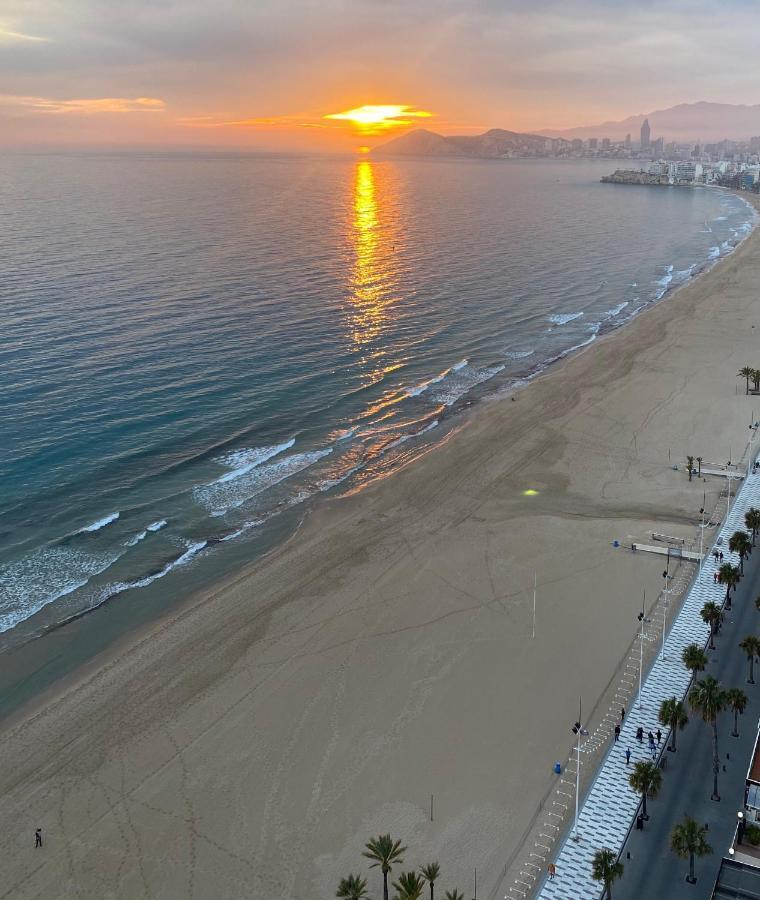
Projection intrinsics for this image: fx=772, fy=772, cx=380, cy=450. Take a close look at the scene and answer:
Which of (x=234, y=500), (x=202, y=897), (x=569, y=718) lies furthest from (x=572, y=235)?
(x=202, y=897)

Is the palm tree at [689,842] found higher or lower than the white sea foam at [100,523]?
lower

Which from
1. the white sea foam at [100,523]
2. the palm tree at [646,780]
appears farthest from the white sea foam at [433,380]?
the palm tree at [646,780]

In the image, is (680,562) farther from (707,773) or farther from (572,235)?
(572,235)

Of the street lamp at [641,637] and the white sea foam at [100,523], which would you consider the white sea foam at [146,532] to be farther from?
the street lamp at [641,637]

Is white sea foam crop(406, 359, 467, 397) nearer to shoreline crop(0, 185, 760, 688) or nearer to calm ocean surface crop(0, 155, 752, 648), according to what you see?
calm ocean surface crop(0, 155, 752, 648)

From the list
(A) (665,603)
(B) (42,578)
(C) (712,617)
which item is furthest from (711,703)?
(B) (42,578)

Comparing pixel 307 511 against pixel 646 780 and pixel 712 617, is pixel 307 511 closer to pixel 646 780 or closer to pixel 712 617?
pixel 712 617
